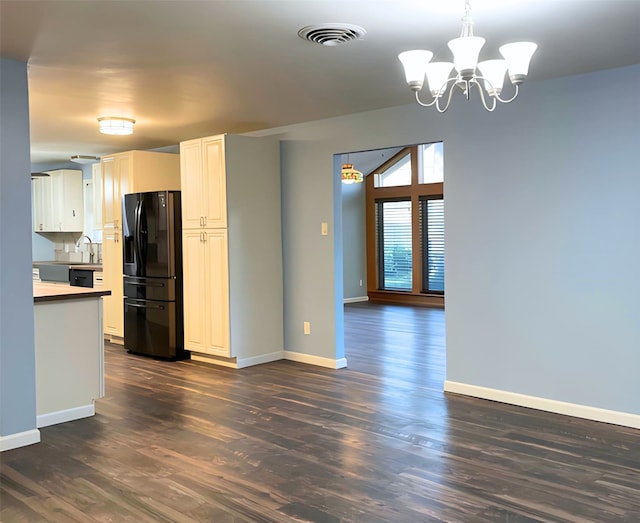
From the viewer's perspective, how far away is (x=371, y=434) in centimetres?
384

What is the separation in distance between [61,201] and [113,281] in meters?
2.28

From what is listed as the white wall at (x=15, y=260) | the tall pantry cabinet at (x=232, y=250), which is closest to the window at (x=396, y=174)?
the tall pantry cabinet at (x=232, y=250)

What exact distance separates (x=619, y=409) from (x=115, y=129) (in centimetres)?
464

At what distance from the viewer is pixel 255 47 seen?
11.2ft

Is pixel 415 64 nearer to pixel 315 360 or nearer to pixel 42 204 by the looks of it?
pixel 315 360

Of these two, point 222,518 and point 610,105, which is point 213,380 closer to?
point 222,518

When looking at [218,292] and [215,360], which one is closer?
[218,292]

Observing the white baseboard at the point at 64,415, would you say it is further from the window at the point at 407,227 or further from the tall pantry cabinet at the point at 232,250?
the window at the point at 407,227

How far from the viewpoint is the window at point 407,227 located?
10.2 m

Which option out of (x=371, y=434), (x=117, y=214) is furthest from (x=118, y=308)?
(x=371, y=434)

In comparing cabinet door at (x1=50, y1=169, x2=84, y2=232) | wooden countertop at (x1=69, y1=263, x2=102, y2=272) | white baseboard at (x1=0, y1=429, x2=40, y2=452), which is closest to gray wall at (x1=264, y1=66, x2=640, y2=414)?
white baseboard at (x1=0, y1=429, x2=40, y2=452)

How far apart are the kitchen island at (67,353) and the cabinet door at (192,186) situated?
1727 mm

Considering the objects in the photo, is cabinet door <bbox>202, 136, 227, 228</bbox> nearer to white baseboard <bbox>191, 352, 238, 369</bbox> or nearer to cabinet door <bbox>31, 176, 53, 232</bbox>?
white baseboard <bbox>191, 352, 238, 369</bbox>

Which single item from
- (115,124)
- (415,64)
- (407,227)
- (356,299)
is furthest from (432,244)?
(415,64)
